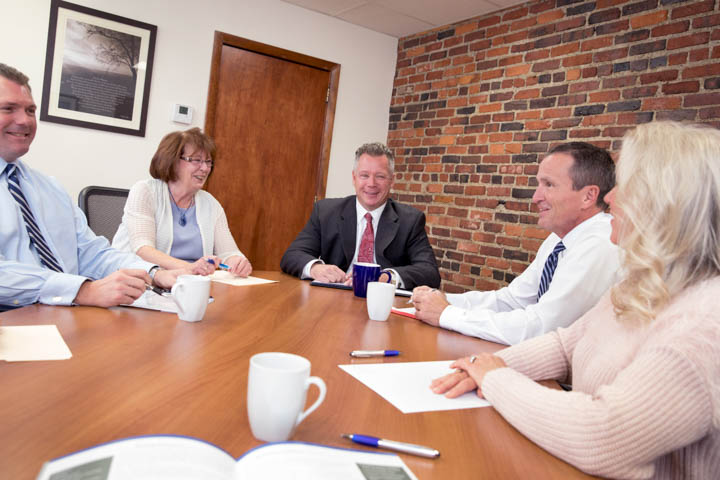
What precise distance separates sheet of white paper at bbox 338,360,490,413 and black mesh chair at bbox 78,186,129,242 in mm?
1887

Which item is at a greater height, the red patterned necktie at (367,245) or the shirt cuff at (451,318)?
the red patterned necktie at (367,245)

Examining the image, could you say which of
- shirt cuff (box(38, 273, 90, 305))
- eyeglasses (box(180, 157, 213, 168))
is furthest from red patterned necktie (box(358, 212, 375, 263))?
shirt cuff (box(38, 273, 90, 305))

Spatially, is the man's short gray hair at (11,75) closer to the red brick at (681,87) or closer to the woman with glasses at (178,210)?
the woman with glasses at (178,210)

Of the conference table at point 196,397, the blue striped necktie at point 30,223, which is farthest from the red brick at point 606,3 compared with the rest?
the blue striped necktie at point 30,223

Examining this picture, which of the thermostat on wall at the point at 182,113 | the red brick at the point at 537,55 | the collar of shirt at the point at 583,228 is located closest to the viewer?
the collar of shirt at the point at 583,228

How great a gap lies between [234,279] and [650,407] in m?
1.48

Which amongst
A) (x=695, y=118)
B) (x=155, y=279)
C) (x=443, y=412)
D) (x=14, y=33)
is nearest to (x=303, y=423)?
(x=443, y=412)

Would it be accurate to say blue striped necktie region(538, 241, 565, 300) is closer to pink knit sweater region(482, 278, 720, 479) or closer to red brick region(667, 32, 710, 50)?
pink knit sweater region(482, 278, 720, 479)

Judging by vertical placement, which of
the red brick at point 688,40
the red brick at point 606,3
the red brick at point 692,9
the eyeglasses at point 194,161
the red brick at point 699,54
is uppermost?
the red brick at point 606,3

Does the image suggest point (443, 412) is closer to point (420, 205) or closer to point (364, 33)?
point (420, 205)

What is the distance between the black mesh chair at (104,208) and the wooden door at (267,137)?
4.27 feet

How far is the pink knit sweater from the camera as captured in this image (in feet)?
2.29

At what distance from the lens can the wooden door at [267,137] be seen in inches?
149

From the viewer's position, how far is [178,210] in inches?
99.2
